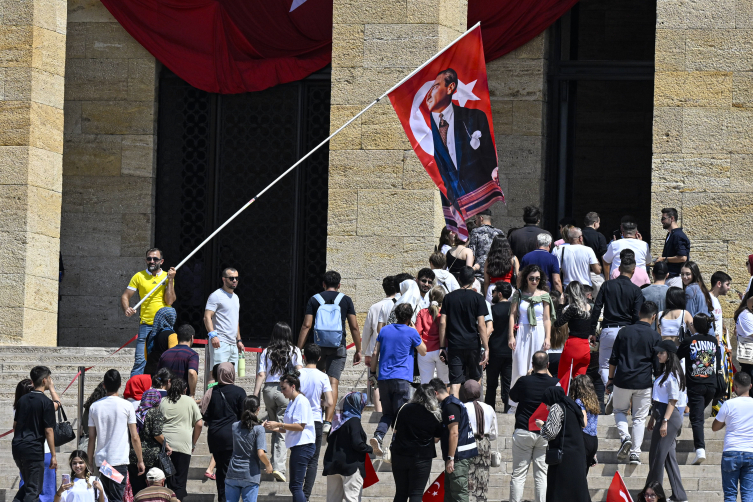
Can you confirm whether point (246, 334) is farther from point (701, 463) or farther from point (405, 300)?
point (701, 463)

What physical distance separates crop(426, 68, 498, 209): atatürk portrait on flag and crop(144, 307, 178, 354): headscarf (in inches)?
130

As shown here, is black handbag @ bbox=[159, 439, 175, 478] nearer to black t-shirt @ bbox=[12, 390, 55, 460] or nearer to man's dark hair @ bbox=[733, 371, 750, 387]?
black t-shirt @ bbox=[12, 390, 55, 460]

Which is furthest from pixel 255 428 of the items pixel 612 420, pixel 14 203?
pixel 14 203

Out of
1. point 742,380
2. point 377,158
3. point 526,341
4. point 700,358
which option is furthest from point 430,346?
point 377,158

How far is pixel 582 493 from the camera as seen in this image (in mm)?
11875

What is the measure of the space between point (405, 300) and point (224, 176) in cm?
739

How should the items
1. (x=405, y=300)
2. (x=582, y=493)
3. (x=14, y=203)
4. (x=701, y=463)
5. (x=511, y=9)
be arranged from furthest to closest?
(x=511, y=9) < (x=14, y=203) < (x=405, y=300) < (x=701, y=463) < (x=582, y=493)

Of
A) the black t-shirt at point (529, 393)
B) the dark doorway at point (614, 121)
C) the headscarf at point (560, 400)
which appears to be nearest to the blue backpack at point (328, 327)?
the black t-shirt at point (529, 393)

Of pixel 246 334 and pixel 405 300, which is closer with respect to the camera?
pixel 405 300

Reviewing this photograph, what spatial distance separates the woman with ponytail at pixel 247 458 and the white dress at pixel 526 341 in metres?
2.73

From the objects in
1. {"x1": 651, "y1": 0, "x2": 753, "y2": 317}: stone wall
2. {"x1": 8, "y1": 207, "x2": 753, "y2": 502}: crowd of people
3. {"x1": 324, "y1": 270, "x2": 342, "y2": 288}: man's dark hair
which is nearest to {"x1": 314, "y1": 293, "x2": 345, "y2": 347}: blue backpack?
{"x1": 8, "y1": 207, "x2": 753, "y2": 502}: crowd of people

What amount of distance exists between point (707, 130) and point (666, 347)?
17.0 ft

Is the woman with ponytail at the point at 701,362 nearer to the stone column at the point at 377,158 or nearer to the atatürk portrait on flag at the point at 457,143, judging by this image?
the atatürk portrait on flag at the point at 457,143

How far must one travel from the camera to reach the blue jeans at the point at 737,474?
12156mm
